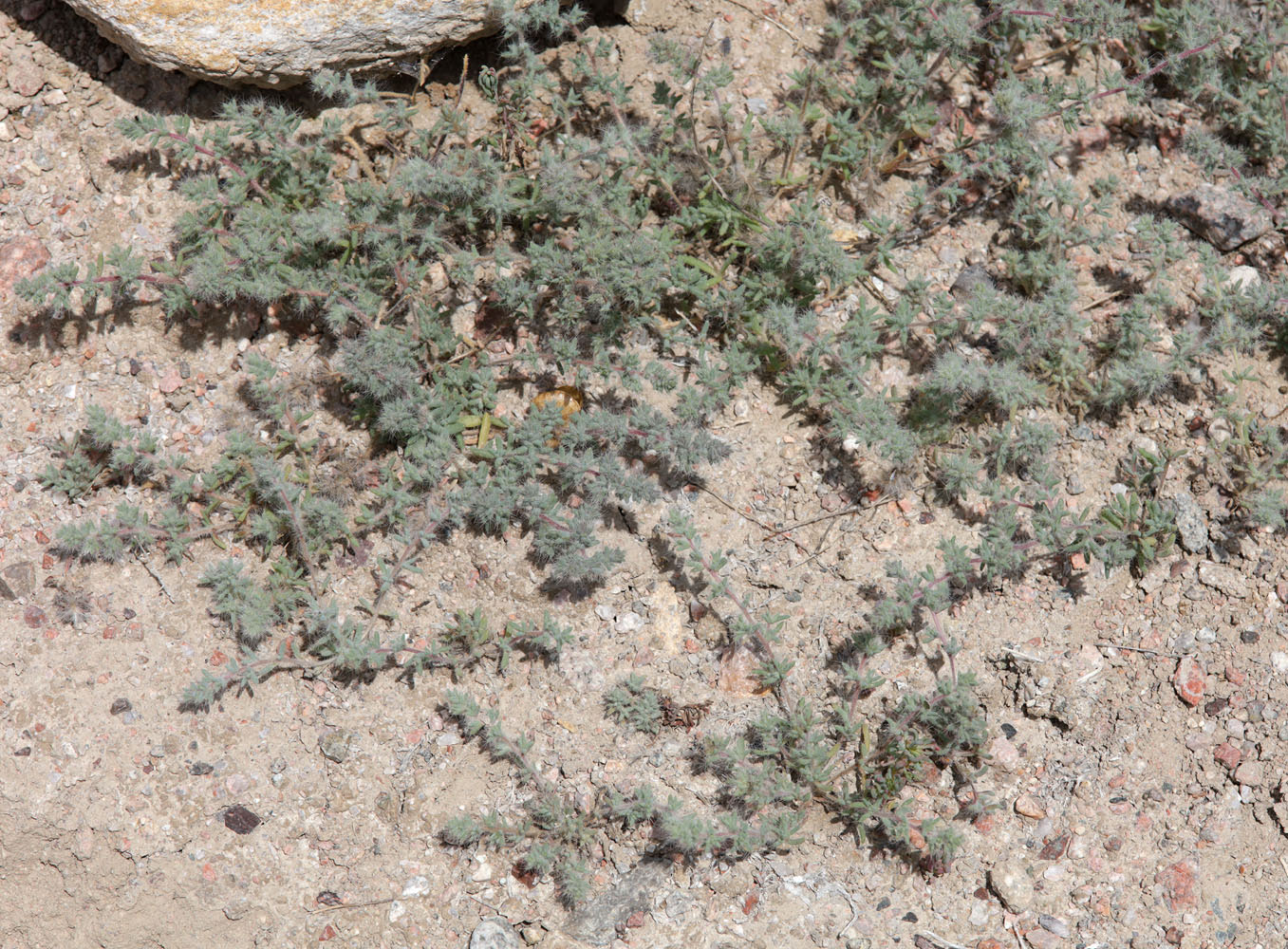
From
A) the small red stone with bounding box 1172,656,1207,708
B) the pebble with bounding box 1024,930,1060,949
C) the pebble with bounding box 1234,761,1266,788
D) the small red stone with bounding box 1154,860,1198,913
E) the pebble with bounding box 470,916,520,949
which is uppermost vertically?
the small red stone with bounding box 1172,656,1207,708

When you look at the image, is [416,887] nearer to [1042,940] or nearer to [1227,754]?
[1042,940]

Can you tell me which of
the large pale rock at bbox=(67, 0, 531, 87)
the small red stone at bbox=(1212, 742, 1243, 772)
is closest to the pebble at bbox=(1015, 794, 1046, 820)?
the small red stone at bbox=(1212, 742, 1243, 772)

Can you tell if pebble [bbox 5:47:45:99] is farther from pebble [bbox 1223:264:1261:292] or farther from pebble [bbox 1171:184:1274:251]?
pebble [bbox 1223:264:1261:292]

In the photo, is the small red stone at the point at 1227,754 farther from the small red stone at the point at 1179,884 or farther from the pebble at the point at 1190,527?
the pebble at the point at 1190,527

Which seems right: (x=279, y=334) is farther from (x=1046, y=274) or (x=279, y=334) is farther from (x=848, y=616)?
(x=1046, y=274)

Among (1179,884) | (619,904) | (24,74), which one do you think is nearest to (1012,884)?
(1179,884)

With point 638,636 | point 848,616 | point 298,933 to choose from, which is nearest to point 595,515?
point 638,636
